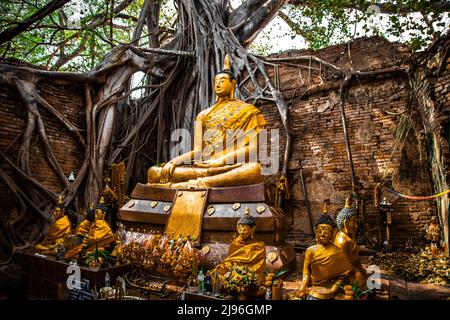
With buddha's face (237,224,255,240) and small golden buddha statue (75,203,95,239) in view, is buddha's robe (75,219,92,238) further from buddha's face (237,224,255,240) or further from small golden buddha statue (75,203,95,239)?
buddha's face (237,224,255,240)

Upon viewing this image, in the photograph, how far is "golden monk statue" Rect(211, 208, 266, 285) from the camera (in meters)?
2.54

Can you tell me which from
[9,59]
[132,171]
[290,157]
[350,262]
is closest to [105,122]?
[132,171]

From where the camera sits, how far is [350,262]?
2.35 m

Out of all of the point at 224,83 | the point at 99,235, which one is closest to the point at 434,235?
the point at 224,83

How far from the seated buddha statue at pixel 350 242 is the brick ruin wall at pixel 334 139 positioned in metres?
3.13

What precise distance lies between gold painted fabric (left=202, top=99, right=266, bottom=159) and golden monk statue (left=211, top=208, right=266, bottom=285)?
5.91ft

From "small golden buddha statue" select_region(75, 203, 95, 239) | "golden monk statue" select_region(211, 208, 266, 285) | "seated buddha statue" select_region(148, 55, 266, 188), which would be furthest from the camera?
"small golden buddha statue" select_region(75, 203, 95, 239)

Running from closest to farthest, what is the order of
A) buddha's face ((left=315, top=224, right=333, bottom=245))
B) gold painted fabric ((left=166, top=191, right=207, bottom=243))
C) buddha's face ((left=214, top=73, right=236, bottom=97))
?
buddha's face ((left=315, top=224, right=333, bottom=245)) < gold painted fabric ((left=166, top=191, right=207, bottom=243)) < buddha's face ((left=214, top=73, right=236, bottom=97))

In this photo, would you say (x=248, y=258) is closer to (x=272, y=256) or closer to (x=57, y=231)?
(x=272, y=256)

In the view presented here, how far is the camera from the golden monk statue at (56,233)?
379cm

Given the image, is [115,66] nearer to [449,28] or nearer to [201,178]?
[201,178]

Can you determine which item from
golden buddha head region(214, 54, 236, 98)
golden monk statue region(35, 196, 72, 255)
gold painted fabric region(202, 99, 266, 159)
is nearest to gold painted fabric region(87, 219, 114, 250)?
golden monk statue region(35, 196, 72, 255)

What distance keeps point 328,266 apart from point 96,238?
2.58 meters

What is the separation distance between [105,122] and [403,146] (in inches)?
222
